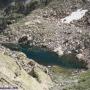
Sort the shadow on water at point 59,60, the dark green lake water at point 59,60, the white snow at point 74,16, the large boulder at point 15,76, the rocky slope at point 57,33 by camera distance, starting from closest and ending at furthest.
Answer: the large boulder at point 15,76, the shadow on water at point 59,60, the dark green lake water at point 59,60, the rocky slope at point 57,33, the white snow at point 74,16

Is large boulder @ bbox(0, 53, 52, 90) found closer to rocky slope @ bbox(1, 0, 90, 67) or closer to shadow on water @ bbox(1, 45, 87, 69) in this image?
shadow on water @ bbox(1, 45, 87, 69)

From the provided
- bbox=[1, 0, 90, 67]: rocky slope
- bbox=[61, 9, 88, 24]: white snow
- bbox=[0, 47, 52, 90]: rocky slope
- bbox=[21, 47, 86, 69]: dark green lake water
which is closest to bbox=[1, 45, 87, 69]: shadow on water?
bbox=[21, 47, 86, 69]: dark green lake water

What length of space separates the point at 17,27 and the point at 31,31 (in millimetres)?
15180

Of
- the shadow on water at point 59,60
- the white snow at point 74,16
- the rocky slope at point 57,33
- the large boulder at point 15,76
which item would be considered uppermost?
the white snow at point 74,16

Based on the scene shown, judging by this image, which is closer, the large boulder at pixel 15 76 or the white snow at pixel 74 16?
the large boulder at pixel 15 76

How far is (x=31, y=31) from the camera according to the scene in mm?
185875

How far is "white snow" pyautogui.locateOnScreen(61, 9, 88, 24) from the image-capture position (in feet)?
625

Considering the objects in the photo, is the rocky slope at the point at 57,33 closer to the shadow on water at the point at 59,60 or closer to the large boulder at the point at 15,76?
the shadow on water at the point at 59,60

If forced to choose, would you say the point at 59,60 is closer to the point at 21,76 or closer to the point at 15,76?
the point at 21,76

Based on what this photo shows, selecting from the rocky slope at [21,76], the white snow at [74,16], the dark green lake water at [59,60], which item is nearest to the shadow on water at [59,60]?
the dark green lake water at [59,60]

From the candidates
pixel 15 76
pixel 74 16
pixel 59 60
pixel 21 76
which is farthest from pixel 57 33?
pixel 15 76

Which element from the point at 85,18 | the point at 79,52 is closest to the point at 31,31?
the point at 85,18

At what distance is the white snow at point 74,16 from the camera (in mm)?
190500

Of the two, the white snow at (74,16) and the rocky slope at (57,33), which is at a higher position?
the white snow at (74,16)
